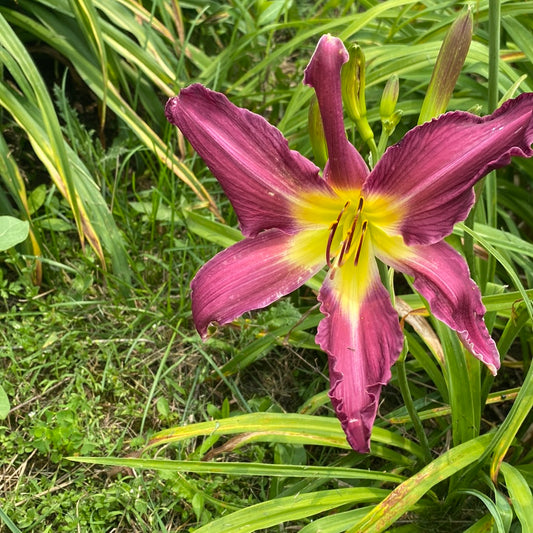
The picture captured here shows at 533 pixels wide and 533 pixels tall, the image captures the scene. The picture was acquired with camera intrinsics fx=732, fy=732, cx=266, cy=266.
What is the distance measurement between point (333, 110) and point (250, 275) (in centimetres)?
→ 35

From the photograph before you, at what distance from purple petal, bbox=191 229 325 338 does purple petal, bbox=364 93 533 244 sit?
209 millimetres

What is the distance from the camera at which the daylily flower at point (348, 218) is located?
1.24 m

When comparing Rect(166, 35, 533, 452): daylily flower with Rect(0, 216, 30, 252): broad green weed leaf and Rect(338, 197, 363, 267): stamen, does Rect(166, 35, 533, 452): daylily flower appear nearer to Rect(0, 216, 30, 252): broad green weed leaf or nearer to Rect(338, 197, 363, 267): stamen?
Rect(338, 197, 363, 267): stamen

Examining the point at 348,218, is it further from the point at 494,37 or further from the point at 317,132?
the point at 494,37

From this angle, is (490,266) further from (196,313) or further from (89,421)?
(89,421)

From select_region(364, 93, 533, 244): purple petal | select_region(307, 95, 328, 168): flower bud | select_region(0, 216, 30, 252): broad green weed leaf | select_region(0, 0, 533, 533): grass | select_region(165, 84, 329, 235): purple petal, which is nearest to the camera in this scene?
select_region(364, 93, 533, 244): purple petal

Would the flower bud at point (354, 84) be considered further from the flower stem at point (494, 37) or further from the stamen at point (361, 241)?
the flower stem at point (494, 37)

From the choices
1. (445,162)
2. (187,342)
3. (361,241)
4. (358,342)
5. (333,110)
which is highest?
(333,110)

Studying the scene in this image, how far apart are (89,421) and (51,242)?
0.75 metres

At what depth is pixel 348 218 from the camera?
1437 mm

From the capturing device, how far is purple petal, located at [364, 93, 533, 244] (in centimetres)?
118

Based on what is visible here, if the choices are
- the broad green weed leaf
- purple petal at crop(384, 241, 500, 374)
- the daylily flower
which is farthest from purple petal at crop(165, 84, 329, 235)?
the broad green weed leaf

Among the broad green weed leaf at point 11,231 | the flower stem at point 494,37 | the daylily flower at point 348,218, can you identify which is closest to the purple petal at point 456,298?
the daylily flower at point 348,218

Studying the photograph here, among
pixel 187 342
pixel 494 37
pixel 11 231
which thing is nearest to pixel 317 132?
pixel 494 37
